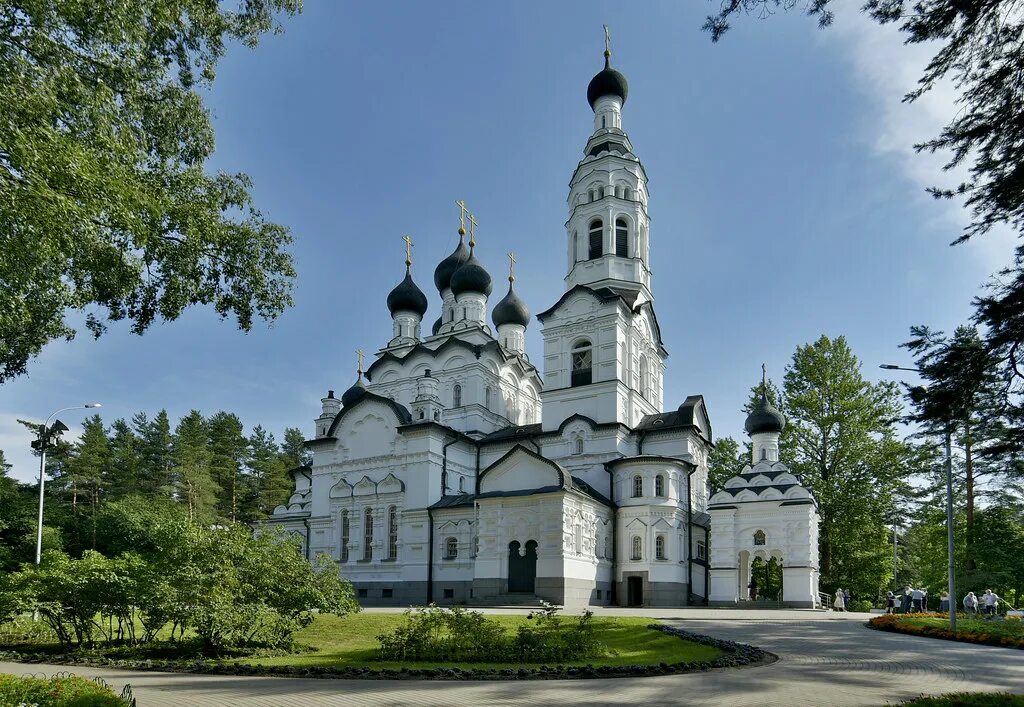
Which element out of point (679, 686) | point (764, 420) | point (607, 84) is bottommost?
point (679, 686)

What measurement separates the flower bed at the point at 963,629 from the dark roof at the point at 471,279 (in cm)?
2876

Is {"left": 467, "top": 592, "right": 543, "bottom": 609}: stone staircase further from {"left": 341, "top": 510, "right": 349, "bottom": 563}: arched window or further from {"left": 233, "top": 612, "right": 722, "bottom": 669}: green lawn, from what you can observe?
{"left": 341, "top": 510, "right": 349, "bottom": 563}: arched window

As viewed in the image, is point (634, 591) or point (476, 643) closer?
point (476, 643)

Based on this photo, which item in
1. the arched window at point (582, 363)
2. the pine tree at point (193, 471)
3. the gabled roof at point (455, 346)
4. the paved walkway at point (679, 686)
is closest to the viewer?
the paved walkway at point (679, 686)

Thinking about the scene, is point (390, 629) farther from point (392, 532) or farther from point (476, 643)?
point (392, 532)

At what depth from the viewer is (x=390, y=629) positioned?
18.4 metres

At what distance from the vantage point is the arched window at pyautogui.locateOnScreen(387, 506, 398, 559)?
3628cm

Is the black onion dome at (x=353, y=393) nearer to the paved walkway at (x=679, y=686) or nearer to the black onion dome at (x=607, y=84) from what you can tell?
the black onion dome at (x=607, y=84)

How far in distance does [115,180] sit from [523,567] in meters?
25.1

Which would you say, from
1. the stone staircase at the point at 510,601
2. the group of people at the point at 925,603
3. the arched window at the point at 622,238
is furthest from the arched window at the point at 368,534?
the group of people at the point at 925,603

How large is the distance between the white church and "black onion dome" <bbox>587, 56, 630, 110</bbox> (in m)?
0.09

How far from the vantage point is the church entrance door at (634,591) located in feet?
107

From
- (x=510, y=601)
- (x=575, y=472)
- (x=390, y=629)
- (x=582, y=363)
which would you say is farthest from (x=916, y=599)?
(x=390, y=629)

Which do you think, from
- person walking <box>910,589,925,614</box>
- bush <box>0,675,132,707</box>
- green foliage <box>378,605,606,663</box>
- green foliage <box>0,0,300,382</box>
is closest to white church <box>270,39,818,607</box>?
person walking <box>910,589,925,614</box>
